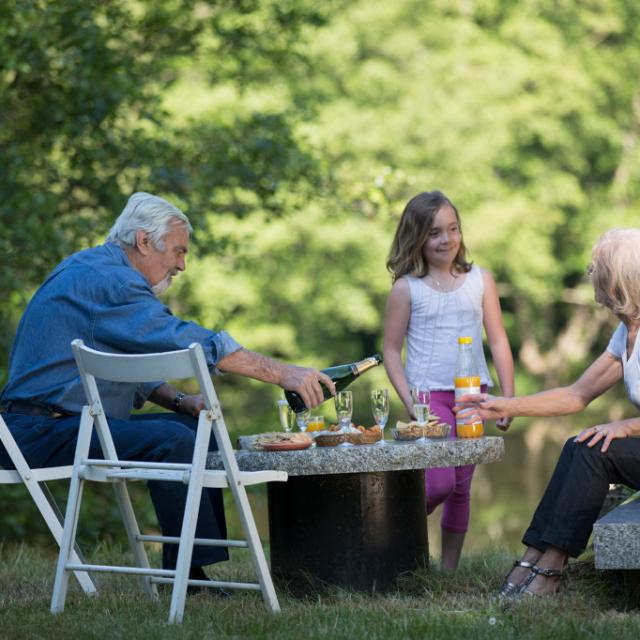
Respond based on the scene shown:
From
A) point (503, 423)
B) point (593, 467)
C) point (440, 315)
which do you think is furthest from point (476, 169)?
point (593, 467)

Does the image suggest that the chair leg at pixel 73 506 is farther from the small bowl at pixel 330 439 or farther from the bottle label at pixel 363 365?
the bottle label at pixel 363 365

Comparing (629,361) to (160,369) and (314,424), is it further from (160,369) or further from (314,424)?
(160,369)

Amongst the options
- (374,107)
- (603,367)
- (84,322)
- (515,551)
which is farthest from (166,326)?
(374,107)

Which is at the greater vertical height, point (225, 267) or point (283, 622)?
point (225, 267)

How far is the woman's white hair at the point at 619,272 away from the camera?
4.32 meters

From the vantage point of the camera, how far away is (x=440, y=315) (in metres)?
5.55

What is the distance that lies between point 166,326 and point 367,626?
129 cm

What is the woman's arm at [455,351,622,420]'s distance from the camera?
4.65 metres

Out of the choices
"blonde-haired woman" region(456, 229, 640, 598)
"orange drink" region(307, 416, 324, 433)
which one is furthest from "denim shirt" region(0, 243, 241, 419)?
"blonde-haired woman" region(456, 229, 640, 598)

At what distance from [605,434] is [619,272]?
22.6 inches

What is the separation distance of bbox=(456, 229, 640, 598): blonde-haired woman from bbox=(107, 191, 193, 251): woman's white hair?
5.42ft

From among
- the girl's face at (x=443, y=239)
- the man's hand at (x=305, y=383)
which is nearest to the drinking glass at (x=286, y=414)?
the man's hand at (x=305, y=383)

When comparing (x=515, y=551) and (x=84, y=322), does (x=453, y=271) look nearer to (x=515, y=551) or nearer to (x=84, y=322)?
(x=515, y=551)

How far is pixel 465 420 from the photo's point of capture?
458 centimetres
